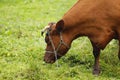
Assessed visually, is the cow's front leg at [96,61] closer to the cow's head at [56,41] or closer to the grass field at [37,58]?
the grass field at [37,58]

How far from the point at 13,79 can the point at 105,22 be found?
2120mm

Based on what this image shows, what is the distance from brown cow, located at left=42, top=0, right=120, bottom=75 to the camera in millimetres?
8164

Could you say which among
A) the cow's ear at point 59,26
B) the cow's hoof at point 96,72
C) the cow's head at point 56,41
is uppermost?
the cow's ear at point 59,26

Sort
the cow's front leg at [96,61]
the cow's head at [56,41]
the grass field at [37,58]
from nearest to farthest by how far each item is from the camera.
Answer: the grass field at [37,58] → the cow's head at [56,41] → the cow's front leg at [96,61]

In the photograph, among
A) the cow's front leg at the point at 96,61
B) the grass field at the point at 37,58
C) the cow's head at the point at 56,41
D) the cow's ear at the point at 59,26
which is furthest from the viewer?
the cow's front leg at the point at 96,61

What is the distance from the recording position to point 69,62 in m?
9.12

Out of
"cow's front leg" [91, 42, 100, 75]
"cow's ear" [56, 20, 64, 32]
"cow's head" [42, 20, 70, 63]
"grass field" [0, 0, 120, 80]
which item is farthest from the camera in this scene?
"cow's front leg" [91, 42, 100, 75]

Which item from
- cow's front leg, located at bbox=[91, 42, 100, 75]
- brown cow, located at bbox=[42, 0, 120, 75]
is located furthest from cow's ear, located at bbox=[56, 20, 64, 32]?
cow's front leg, located at bbox=[91, 42, 100, 75]

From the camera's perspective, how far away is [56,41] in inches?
330

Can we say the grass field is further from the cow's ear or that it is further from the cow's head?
the cow's ear

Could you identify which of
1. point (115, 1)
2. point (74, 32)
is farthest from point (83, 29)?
point (115, 1)

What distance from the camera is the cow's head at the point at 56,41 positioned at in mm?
8312

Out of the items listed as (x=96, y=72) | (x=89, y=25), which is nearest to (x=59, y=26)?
(x=89, y=25)

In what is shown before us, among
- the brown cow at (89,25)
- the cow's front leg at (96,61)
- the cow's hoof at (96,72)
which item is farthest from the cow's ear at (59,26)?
the cow's hoof at (96,72)
